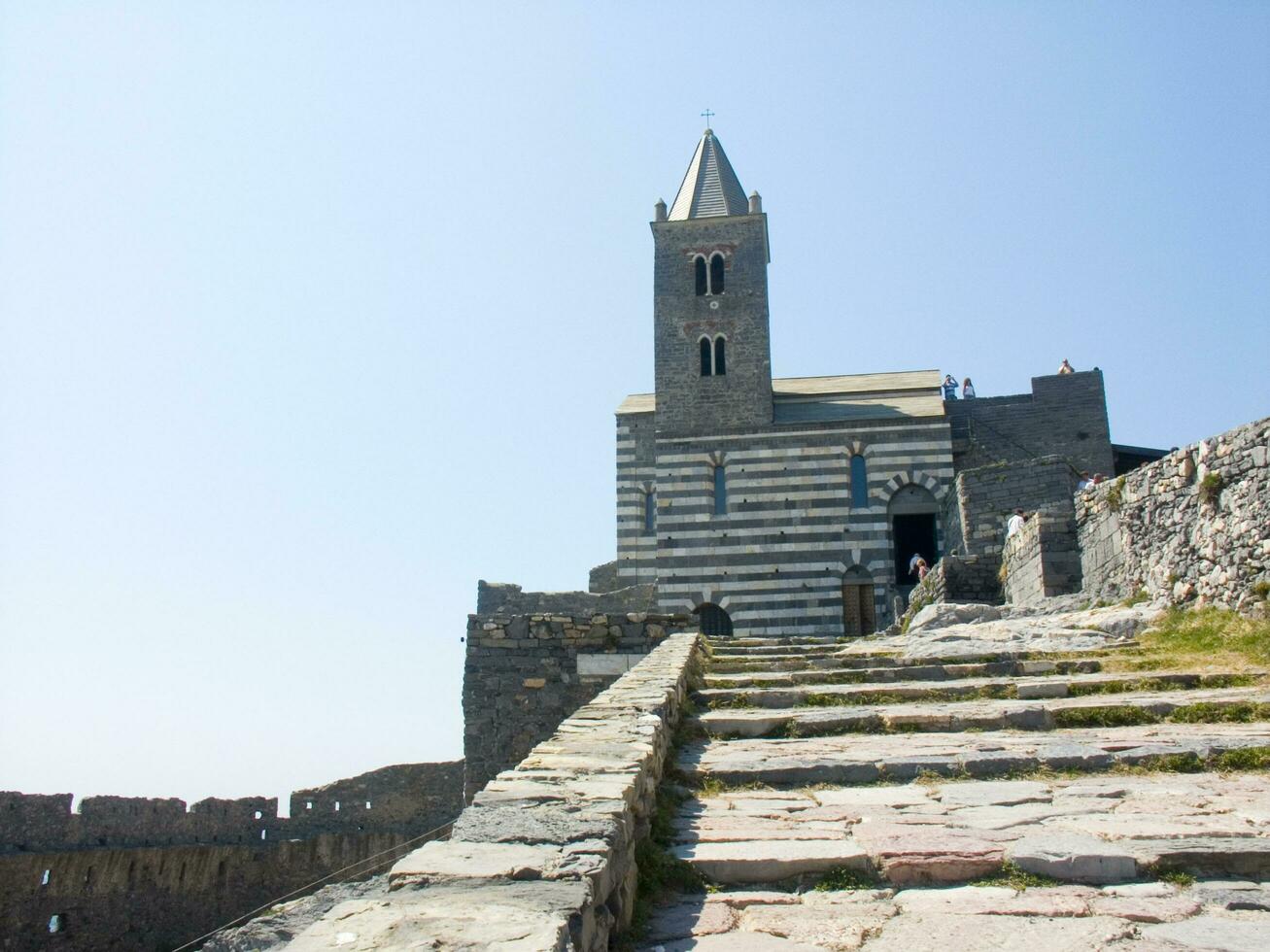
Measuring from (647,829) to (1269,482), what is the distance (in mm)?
7047

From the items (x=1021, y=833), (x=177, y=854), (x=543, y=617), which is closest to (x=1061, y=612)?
(x=543, y=617)

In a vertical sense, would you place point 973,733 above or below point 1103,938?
above

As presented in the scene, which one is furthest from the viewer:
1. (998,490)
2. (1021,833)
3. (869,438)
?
(869,438)

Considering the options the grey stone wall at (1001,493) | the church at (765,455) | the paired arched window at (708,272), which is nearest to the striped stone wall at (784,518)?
the church at (765,455)

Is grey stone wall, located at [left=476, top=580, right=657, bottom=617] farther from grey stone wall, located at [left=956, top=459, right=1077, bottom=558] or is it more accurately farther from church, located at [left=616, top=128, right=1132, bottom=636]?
grey stone wall, located at [left=956, top=459, right=1077, bottom=558]

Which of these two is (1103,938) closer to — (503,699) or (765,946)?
(765,946)

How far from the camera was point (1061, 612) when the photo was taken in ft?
42.1

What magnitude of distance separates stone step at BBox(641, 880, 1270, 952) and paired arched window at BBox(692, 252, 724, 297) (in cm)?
2763

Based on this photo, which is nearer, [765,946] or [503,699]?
[765,946]

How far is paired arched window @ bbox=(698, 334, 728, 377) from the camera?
1172 inches

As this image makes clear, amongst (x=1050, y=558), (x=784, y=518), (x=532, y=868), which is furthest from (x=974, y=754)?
(x=784, y=518)

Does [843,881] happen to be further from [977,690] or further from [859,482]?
[859,482]

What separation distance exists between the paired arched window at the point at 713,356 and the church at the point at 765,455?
0.05 metres

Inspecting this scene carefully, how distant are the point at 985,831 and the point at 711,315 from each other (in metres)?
26.5
